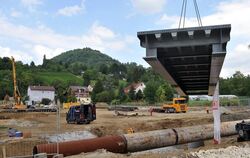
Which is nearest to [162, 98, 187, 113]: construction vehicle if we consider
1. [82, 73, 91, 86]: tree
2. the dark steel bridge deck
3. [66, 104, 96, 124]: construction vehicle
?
[66, 104, 96, 124]: construction vehicle

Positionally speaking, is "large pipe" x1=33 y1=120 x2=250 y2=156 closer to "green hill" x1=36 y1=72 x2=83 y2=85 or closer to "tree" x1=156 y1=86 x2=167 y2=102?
"tree" x1=156 y1=86 x2=167 y2=102

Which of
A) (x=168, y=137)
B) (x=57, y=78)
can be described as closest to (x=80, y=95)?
(x=57, y=78)

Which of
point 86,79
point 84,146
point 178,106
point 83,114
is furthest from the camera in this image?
point 86,79

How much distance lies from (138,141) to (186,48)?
5.30 m

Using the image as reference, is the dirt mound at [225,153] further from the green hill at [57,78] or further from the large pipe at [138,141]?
the green hill at [57,78]

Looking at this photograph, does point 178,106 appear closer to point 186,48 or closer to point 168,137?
point 168,137

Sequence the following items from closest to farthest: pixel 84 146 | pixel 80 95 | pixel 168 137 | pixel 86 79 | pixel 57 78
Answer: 1. pixel 84 146
2. pixel 168 137
3. pixel 80 95
4. pixel 57 78
5. pixel 86 79

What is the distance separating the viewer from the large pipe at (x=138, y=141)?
14.3 m

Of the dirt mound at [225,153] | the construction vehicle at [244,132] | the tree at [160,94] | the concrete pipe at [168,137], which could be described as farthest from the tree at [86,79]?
the dirt mound at [225,153]

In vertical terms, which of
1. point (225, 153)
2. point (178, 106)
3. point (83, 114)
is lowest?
point (225, 153)

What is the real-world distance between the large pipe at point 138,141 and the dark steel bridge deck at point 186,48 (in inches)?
122

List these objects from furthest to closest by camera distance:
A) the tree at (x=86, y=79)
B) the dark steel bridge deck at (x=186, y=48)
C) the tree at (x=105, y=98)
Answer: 1. the tree at (x=86, y=79)
2. the tree at (x=105, y=98)
3. the dark steel bridge deck at (x=186, y=48)

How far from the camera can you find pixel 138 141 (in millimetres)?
17156

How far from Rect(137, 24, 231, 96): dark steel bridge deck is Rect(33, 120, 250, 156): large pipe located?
3.10 meters
